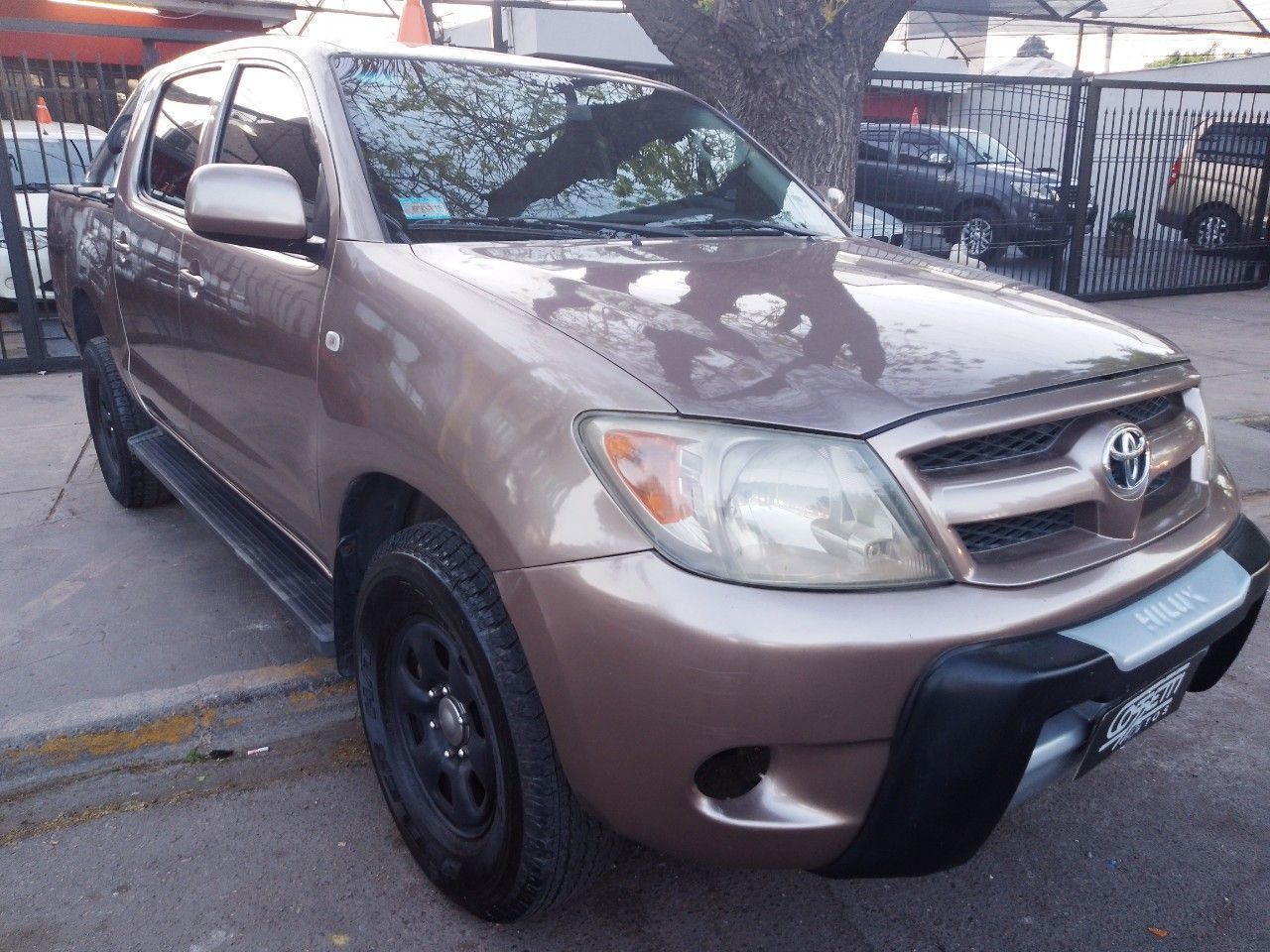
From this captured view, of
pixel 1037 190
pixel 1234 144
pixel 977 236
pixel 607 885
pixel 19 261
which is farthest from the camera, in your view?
pixel 1234 144

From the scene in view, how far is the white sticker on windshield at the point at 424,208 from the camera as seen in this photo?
262 centimetres

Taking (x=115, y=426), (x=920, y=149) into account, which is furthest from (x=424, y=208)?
(x=920, y=149)

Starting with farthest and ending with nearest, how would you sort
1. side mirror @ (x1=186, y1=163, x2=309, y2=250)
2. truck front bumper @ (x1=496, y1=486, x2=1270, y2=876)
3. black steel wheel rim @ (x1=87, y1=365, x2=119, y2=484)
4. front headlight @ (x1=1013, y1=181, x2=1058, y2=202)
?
front headlight @ (x1=1013, y1=181, x2=1058, y2=202)
black steel wheel rim @ (x1=87, y1=365, x2=119, y2=484)
side mirror @ (x1=186, y1=163, x2=309, y2=250)
truck front bumper @ (x1=496, y1=486, x2=1270, y2=876)

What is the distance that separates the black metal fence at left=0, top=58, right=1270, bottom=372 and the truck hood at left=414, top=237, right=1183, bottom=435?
22.3 ft

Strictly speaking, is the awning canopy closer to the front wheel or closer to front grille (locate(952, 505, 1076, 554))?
the front wheel

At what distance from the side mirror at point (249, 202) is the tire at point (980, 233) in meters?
8.93

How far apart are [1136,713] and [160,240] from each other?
3146mm

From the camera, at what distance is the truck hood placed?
72.7 inches

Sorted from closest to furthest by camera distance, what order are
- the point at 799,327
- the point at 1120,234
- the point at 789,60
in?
the point at 799,327 → the point at 789,60 → the point at 1120,234

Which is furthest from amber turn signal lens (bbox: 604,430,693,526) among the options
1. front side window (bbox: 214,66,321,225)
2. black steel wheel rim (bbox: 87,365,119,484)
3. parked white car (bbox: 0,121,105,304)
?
parked white car (bbox: 0,121,105,304)

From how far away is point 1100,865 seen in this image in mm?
2543

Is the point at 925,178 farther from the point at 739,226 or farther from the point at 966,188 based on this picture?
the point at 739,226

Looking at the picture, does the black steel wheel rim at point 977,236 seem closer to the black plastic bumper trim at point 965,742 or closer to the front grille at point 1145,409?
the front grille at point 1145,409

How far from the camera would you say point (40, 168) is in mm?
8109
